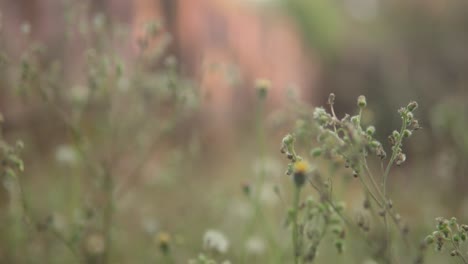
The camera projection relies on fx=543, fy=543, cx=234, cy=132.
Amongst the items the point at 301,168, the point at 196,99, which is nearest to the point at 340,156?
the point at 301,168

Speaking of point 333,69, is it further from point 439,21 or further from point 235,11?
point 235,11

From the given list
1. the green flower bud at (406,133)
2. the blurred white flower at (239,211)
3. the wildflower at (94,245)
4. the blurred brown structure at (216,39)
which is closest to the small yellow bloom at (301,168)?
the green flower bud at (406,133)

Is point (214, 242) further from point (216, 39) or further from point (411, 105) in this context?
point (216, 39)

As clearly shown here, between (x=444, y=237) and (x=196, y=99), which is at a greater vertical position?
(x=196, y=99)

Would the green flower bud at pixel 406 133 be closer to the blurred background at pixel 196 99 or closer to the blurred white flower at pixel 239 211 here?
the blurred background at pixel 196 99

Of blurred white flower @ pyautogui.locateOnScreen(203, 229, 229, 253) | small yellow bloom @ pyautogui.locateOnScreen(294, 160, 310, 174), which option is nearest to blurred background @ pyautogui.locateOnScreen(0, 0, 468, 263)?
blurred white flower @ pyautogui.locateOnScreen(203, 229, 229, 253)

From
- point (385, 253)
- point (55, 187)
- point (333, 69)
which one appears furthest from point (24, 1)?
point (333, 69)

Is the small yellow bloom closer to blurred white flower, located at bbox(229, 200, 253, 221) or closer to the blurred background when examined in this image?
the blurred background

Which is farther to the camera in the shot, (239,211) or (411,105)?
(239,211)
